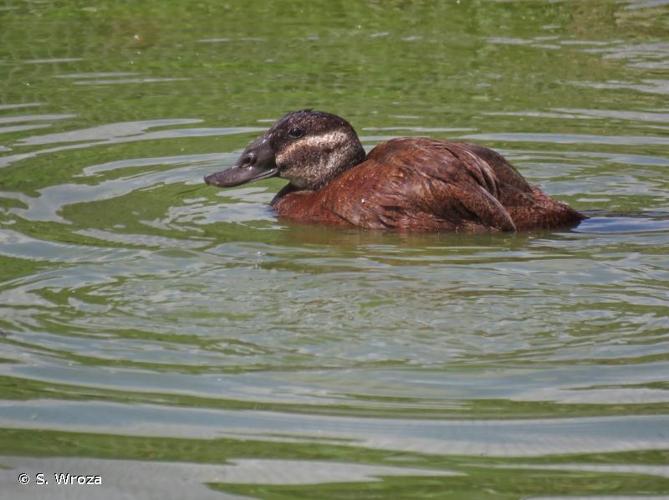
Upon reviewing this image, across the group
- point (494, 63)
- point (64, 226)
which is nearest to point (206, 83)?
point (494, 63)

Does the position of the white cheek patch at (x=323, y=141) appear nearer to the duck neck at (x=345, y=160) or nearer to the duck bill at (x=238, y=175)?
the duck neck at (x=345, y=160)

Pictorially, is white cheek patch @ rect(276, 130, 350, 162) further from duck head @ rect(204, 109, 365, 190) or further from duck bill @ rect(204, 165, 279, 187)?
duck bill @ rect(204, 165, 279, 187)

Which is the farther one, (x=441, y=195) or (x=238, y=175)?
(x=238, y=175)

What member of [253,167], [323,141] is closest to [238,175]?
[253,167]

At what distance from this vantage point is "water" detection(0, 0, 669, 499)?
5.04m

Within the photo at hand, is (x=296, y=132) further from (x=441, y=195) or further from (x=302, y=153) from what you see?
(x=441, y=195)

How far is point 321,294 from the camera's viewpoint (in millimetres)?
6828

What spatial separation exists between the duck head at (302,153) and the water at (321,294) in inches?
9.0

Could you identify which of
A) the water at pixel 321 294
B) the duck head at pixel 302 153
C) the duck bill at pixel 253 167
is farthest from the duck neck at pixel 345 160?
the water at pixel 321 294

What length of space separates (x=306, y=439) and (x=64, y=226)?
12.2ft

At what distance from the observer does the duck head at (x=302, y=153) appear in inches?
368

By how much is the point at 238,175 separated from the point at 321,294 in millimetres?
2765

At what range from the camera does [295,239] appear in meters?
8.46

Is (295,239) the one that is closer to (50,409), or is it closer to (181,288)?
(181,288)
